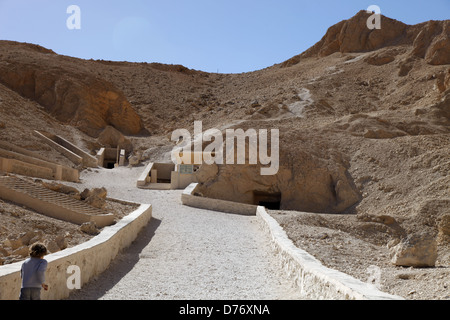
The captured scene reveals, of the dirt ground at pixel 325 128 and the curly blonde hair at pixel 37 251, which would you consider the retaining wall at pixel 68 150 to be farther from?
the curly blonde hair at pixel 37 251

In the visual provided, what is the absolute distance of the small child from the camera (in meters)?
4.51

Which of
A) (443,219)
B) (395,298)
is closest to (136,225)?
(395,298)

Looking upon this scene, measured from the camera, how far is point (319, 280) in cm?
561

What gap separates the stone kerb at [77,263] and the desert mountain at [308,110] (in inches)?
417

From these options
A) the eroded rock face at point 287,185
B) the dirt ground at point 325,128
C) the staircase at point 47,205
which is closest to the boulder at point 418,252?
the dirt ground at point 325,128

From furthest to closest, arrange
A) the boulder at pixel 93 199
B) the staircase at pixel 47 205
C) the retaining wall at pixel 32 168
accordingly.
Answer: the retaining wall at pixel 32 168
the boulder at pixel 93 199
the staircase at pixel 47 205

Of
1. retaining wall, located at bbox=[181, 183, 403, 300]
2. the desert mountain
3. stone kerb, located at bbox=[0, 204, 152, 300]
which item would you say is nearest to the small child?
stone kerb, located at bbox=[0, 204, 152, 300]

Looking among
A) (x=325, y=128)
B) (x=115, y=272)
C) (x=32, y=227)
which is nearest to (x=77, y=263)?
(x=115, y=272)

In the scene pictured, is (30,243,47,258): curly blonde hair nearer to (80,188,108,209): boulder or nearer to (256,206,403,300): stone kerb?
(256,206,403,300): stone kerb

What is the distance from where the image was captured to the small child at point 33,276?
4.51m

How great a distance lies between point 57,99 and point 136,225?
2884 cm

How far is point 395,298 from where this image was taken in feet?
14.1

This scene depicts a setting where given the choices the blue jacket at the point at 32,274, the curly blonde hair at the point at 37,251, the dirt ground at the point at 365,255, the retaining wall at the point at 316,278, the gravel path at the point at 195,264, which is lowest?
the gravel path at the point at 195,264

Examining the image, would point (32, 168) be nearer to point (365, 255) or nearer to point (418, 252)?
point (365, 255)
